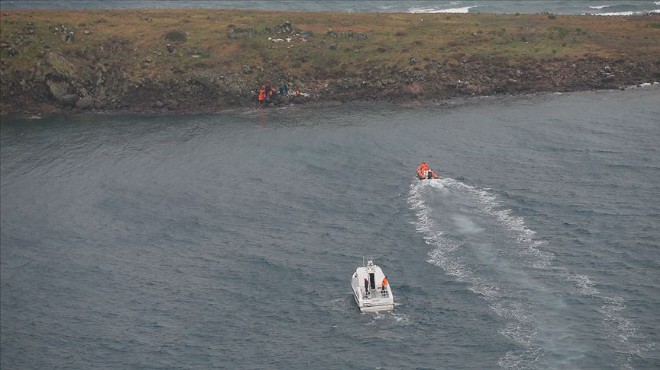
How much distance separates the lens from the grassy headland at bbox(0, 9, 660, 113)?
15988cm

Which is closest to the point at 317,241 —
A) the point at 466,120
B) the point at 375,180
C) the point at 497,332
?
the point at 375,180

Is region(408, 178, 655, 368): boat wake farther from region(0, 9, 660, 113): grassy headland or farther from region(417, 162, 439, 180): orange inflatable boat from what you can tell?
region(0, 9, 660, 113): grassy headland

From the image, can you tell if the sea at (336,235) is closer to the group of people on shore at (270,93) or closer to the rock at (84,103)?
the group of people on shore at (270,93)

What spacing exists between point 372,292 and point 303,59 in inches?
3232

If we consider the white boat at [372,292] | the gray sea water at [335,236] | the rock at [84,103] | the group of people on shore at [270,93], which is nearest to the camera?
the gray sea water at [335,236]

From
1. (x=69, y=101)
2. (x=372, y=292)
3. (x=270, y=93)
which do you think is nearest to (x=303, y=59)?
(x=270, y=93)

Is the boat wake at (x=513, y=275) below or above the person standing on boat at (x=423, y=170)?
below

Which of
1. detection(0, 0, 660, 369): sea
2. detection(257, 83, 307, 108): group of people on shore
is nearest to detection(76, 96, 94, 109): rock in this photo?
detection(0, 0, 660, 369): sea

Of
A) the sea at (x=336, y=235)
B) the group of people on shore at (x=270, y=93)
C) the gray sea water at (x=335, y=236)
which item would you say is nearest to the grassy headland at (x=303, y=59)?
the group of people on shore at (x=270, y=93)

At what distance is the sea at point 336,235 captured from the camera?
8794 cm

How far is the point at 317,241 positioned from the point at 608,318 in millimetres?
33860

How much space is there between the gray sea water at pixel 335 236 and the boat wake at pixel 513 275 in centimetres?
24

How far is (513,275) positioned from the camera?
9550cm

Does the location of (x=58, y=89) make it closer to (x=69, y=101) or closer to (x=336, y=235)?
(x=69, y=101)
